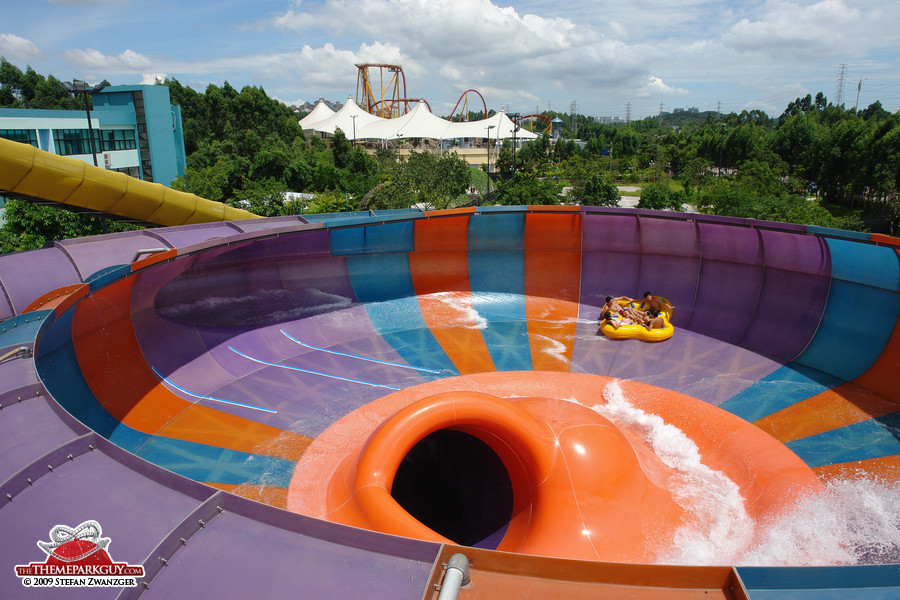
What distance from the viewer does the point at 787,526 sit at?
649 centimetres

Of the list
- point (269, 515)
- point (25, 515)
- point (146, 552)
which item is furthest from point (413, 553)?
point (25, 515)

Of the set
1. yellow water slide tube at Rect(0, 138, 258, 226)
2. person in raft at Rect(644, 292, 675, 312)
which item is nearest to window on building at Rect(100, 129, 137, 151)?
yellow water slide tube at Rect(0, 138, 258, 226)

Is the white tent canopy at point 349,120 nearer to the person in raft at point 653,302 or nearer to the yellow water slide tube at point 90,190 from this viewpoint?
the yellow water slide tube at point 90,190

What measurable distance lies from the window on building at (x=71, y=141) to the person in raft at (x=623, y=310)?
113 ft

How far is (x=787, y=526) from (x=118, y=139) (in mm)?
41121

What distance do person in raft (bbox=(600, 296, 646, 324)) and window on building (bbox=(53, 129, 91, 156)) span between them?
113ft

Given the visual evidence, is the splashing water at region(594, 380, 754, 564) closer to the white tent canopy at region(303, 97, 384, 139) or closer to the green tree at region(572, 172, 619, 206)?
the green tree at region(572, 172, 619, 206)

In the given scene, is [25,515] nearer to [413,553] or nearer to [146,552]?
[146,552]

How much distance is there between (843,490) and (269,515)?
24.3 ft

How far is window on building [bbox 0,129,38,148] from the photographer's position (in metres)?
30.1

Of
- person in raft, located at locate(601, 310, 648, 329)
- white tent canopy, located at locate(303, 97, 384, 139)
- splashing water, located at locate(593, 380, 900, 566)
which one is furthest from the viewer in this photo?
white tent canopy, located at locate(303, 97, 384, 139)

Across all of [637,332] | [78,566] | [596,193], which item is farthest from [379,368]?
[596,193]

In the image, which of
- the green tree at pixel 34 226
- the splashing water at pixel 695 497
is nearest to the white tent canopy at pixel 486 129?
the green tree at pixel 34 226

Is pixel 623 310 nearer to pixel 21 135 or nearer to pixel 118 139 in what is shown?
pixel 21 135
